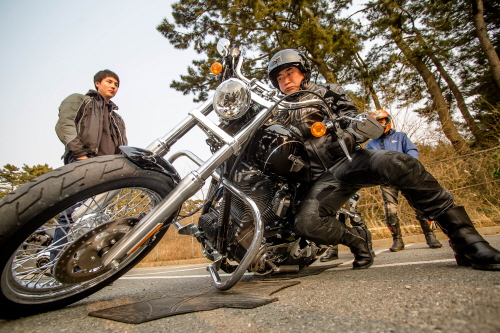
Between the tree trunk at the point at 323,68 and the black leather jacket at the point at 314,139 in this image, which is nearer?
the black leather jacket at the point at 314,139

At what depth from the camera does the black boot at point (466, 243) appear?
54.3 inches

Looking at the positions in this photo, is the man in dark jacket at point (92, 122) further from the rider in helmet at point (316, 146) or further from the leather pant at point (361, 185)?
the leather pant at point (361, 185)

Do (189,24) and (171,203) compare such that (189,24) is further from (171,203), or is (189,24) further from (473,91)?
(473,91)

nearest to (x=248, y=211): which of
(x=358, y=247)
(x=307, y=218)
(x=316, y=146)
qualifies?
(x=307, y=218)

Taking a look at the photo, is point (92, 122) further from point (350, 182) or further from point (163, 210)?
point (350, 182)

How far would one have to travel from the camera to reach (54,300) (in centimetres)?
131

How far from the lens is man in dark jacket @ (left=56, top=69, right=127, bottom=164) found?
241cm

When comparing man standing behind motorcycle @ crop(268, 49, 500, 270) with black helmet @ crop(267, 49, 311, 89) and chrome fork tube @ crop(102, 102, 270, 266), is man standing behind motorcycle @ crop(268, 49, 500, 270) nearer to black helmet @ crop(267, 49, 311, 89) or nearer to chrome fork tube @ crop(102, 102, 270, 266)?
black helmet @ crop(267, 49, 311, 89)

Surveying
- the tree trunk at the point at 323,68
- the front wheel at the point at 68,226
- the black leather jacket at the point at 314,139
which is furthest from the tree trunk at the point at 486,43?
the front wheel at the point at 68,226

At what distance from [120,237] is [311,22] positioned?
828 cm

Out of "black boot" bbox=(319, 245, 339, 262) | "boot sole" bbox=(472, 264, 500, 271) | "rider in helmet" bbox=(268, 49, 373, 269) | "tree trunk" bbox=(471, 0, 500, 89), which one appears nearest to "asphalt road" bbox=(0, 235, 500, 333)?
"boot sole" bbox=(472, 264, 500, 271)

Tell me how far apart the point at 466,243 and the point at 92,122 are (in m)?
2.96

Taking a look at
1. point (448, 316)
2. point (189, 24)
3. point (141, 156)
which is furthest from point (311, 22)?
point (448, 316)

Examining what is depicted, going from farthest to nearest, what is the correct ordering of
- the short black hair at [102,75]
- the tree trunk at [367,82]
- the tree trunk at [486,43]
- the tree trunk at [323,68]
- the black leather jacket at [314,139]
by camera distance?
1. the tree trunk at [323,68]
2. the tree trunk at [486,43]
3. the tree trunk at [367,82]
4. the short black hair at [102,75]
5. the black leather jacket at [314,139]
